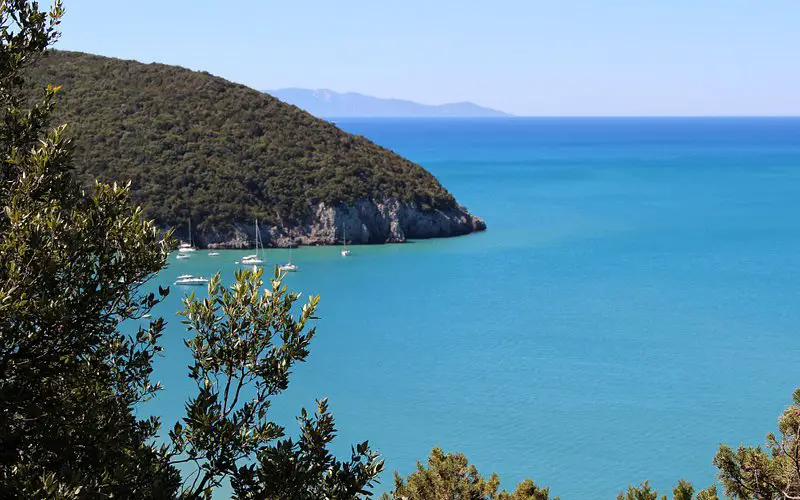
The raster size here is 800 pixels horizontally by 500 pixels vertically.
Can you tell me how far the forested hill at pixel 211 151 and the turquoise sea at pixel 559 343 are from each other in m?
4.85

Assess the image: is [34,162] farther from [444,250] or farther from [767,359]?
[444,250]

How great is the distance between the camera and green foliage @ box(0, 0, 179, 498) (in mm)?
5801

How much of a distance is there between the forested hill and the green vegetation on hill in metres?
0.08

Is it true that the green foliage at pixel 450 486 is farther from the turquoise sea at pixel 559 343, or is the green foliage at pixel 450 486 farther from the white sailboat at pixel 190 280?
the white sailboat at pixel 190 280

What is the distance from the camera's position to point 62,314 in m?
5.86

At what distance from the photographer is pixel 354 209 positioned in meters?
59.9

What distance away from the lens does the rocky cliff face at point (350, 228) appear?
56969 mm

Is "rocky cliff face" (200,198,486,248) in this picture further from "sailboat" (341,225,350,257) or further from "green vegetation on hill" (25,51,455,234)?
"green vegetation on hill" (25,51,455,234)

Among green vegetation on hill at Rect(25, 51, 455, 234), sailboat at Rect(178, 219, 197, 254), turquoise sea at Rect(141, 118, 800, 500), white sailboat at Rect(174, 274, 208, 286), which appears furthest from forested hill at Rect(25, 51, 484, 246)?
white sailboat at Rect(174, 274, 208, 286)

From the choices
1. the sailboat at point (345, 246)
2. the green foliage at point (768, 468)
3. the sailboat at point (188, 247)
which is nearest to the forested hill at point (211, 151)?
the sailboat at point (188, 247)

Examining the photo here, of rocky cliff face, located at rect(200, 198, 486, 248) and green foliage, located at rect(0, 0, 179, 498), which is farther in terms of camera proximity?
rocky cliff face, located at rect(200, 198, 486, 248)

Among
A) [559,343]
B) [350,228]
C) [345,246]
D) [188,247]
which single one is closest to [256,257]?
[188,247]

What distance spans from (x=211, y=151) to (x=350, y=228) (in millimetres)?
12480

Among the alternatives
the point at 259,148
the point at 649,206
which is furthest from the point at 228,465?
the point at 649,206
